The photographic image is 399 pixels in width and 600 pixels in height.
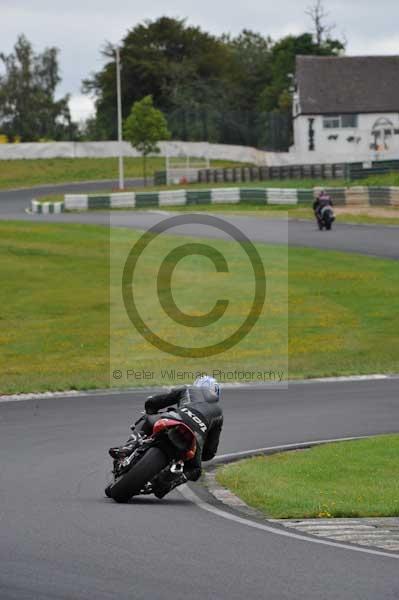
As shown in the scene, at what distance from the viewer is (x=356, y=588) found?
22.4 ft

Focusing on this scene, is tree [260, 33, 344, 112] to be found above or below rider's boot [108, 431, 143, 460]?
above

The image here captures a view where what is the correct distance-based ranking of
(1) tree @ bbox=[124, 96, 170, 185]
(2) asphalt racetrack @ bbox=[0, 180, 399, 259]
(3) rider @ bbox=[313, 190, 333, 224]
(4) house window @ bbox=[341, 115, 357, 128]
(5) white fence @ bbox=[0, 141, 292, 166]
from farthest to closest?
(5) white fence @ bbox=[0, 141, 292, 166] → (4) house window @ bbox=[341, 115, 357, 128] → (1) tree @ bbox=[124, 96, 170, 185] → (3) rider @ bbox=[313, 190, 333, 224] → (2) asphalt racetrack @ bbox=[0, 180, 399, 259]

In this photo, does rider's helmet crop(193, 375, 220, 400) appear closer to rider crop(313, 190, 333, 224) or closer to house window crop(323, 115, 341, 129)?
rider crop(313, 190, 333, 224)

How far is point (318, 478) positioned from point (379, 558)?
3.90m

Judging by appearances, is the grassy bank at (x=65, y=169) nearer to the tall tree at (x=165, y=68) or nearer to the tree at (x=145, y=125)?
the tree at (x=145, y=125)

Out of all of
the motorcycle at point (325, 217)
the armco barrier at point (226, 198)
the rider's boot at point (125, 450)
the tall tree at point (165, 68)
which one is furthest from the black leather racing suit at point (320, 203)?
the tall tree at point (165, 68)

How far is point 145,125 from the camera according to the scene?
75.6 meters

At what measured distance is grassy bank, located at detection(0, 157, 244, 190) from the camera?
81625 mm

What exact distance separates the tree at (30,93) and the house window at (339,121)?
31.4 metres

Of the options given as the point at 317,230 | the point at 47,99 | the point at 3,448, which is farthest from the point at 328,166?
the point at 47,99

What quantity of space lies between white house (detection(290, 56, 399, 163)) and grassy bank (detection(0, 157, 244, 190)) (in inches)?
243

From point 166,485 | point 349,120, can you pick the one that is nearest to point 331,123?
point 349,120

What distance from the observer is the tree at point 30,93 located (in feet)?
387

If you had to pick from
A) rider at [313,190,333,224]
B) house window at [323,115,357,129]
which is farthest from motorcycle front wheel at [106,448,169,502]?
house window at [323,115,357,129]
